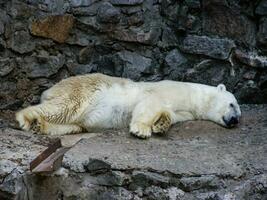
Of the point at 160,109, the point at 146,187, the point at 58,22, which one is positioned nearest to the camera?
the point at 146,187

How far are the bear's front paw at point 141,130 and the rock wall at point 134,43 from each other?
4.13 feet

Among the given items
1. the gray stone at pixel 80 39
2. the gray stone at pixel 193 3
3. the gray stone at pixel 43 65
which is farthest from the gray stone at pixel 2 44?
the gray stone at pixel 193 3

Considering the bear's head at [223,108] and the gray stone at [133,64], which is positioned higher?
the gray stone at [133,64]

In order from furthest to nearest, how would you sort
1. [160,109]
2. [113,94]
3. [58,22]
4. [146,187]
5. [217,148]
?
[58,22] < [113,94] < [160,109] < [217,148] < [146,187]

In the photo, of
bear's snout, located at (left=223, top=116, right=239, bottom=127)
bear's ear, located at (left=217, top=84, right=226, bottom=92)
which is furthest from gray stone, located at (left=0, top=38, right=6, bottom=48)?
bear's snout, located at (left=223, top=116, right=239, bottom=127)

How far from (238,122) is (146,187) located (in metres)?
1.49

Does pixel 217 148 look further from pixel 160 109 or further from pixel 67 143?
pixel 67 143

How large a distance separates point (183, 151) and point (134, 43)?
1.66 m

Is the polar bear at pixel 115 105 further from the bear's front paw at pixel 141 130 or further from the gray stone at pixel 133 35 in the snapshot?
the gray stone at pixel 133 35

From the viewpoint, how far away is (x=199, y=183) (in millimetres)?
3715

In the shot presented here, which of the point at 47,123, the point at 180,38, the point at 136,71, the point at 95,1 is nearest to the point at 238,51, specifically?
the point at 180,38

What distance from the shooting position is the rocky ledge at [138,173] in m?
3.72

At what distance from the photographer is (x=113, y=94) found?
16.2 ft

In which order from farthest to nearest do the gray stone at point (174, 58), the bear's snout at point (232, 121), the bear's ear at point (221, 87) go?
the gray stone at point (174, 58) < the bear's ear at point (221, 87) < the bear's snout at point (232, 121)
